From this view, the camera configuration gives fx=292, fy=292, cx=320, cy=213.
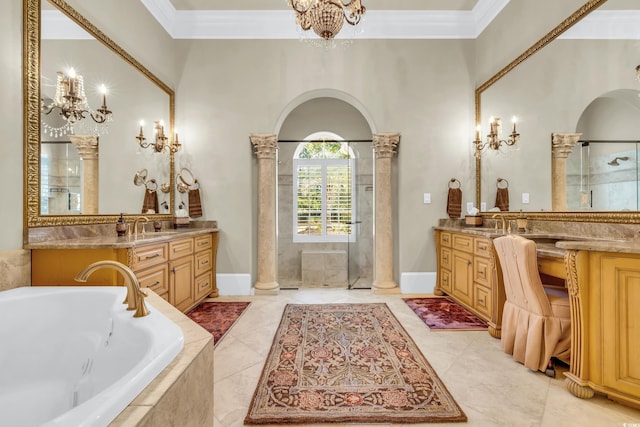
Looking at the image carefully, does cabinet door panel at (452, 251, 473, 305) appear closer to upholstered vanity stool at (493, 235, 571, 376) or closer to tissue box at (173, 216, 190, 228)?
upholstered vanity stool at (493, 235, 571, 376)

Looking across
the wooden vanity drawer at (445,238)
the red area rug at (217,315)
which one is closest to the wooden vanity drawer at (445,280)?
the wooden vanity drawer at (445,238)

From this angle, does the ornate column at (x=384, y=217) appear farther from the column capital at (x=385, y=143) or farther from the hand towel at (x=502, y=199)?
the hand towel at (x=502, y=199)

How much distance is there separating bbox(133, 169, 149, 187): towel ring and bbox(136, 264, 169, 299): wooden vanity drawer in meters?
1.02

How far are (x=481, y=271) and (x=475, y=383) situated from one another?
1235 mm

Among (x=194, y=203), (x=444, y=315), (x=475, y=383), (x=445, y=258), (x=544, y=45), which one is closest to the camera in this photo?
(x=475, y=383)

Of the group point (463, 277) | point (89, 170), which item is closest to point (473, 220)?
point (463, 277)

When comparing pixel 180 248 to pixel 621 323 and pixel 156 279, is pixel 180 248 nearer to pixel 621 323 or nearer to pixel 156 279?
pixel 156 279

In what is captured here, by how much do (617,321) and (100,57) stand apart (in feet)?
13.2

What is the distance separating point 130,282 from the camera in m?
1.24

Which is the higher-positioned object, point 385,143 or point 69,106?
point 385,143

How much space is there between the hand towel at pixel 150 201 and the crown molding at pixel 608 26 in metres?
4.16

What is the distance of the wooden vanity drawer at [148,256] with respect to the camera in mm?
2074

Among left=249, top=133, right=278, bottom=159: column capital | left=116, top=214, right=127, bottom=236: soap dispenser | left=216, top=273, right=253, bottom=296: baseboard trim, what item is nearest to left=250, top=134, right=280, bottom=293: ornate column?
left=249, top=133, right=278, bottom=159: column capital

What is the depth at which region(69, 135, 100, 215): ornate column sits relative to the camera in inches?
89.4
